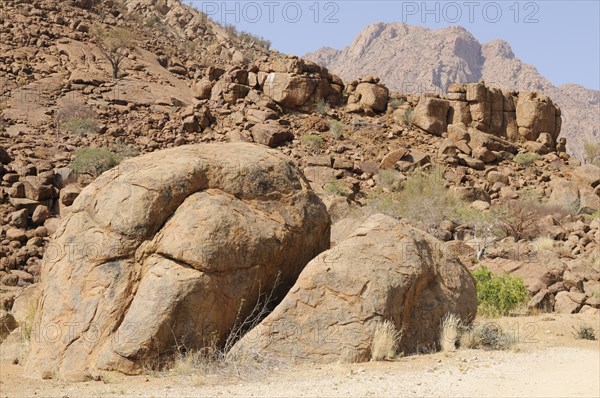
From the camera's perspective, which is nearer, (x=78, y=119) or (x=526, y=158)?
(x=78, y=119)

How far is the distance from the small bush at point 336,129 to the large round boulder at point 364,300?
19.6 metres

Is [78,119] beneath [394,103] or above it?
beneath

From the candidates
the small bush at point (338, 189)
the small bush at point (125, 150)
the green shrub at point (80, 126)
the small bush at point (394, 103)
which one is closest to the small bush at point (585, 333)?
the small bush at point (338, 189)

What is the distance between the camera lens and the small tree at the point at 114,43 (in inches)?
1380

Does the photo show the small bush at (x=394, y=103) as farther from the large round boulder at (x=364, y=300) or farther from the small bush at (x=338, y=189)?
the large round boulder at (x=364, y=300)

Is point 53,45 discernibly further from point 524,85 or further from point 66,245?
point 524,85

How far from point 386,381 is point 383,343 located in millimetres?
942

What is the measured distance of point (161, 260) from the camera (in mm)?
7988

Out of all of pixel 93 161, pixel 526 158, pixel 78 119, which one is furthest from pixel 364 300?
pixel 526 158

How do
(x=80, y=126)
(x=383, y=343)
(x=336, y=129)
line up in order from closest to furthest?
1. (x=383, y=343)
2. (x=80, y=126)
3. (x=336, y=129)

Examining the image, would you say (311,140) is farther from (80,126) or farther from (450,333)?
(450,333)

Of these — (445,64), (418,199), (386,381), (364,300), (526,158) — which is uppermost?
(445,64)

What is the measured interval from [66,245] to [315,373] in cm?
344

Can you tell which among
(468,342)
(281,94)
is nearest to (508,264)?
(468,342)
